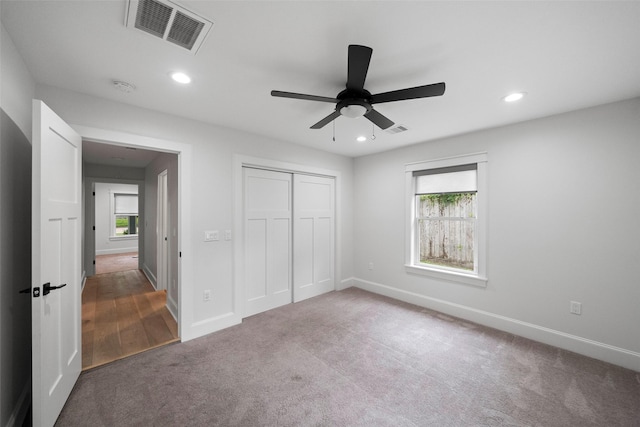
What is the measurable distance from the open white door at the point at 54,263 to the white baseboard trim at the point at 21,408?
198mm

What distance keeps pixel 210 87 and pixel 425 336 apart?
3383mm

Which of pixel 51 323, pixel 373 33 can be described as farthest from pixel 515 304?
pixel 51 323

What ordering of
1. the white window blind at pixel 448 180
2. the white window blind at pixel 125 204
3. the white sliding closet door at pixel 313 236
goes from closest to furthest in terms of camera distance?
1. the white window blind at pixel 448 180
2. the white sliding closet door at pixel 313 236
3. the white window blind at pixel 125 204

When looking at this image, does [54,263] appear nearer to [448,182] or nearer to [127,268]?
[448,182]

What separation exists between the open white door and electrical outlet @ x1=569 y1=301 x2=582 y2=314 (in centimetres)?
443

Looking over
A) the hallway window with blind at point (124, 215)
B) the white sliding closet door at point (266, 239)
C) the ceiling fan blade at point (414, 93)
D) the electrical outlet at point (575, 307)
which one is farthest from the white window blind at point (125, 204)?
the electrical outlet at point (575, 307)

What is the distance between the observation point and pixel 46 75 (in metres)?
1.95

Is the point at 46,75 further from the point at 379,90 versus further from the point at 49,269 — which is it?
the point at 379,90

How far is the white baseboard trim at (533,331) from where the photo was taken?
2.37 m

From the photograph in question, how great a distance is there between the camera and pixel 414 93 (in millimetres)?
1675

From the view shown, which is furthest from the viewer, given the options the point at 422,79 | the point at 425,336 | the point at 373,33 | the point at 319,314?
the point at 319,314

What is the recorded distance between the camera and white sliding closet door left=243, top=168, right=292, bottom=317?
3.45 meters

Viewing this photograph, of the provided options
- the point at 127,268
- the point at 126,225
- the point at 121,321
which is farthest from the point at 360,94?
the point at 126,225

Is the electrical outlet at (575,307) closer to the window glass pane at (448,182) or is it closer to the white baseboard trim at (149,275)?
the window glass pane at (448,182)
